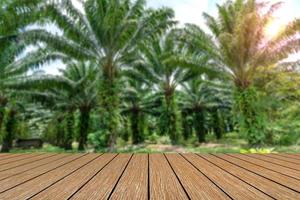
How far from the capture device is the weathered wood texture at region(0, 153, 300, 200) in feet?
5.30

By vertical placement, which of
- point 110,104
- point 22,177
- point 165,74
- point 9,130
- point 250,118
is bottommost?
point 22,177

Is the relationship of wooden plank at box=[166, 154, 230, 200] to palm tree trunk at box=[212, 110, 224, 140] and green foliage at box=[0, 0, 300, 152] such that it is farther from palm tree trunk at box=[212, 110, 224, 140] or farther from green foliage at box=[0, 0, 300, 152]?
palm tree trunk at box=[212, 110, 224, 140]

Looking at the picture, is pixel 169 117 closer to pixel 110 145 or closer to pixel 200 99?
pixel 110 145

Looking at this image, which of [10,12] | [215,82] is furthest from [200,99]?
[10,12]

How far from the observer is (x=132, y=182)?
1941mm

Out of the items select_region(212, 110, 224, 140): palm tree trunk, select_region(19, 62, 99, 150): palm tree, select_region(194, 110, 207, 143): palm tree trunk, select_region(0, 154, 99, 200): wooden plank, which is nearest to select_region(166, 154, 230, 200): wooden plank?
select_region(0, 154, 99, 200): wooden plank

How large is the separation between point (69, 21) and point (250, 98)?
28.4 feet

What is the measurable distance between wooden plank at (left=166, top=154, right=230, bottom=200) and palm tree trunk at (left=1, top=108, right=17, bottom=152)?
19280mm

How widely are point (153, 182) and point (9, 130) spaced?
65.6ft

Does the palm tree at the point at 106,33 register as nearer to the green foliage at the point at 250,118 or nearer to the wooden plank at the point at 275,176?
the green foliage at the point at 250,118

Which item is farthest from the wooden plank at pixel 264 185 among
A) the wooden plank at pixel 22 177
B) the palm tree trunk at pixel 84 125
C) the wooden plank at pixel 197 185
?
the palm tree trunk at pixel 84 125

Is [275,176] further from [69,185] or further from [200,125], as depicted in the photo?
[200,125]

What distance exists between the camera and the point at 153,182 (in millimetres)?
1943

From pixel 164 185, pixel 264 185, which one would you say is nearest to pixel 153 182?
pixel 164 185
